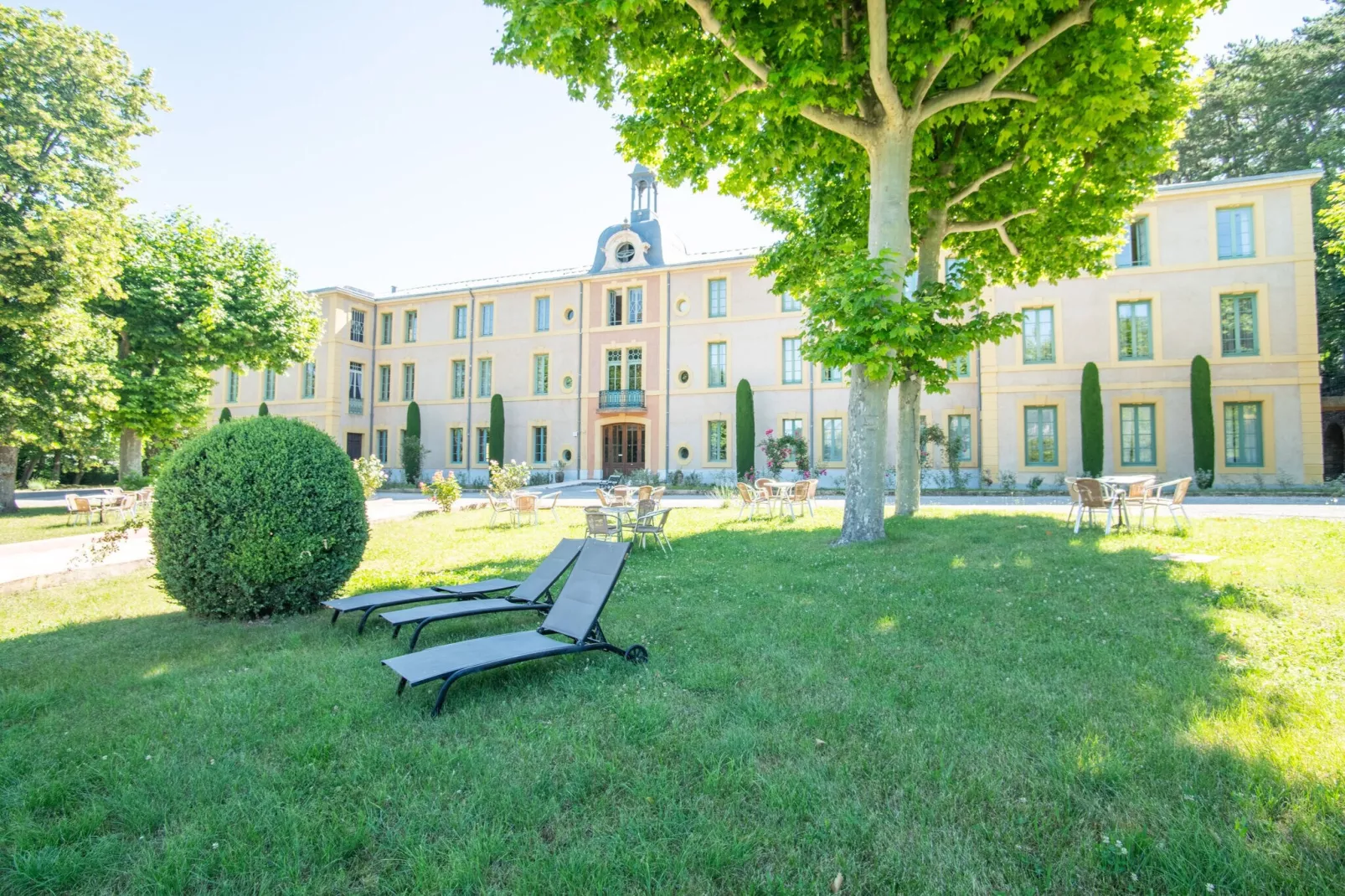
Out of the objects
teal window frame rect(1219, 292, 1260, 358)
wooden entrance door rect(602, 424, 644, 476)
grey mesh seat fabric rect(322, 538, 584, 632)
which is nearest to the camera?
grey mesh seat fabric rect(322, 538, 584, 632)

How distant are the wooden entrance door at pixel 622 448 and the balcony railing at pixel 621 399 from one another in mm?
867

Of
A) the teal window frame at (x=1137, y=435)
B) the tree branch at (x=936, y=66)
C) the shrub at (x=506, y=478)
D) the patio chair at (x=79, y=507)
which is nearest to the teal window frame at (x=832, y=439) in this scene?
the teal window frame at (x=1137, y=435)

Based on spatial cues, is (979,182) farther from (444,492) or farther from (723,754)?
(444,492)

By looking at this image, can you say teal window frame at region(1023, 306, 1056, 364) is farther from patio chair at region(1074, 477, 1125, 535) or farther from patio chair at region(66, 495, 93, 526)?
patio chair at region(66, 495, 93, 526)

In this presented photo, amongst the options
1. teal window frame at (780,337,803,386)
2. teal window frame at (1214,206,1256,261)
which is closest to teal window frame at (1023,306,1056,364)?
teal window frame at (1214,206,1256,261)

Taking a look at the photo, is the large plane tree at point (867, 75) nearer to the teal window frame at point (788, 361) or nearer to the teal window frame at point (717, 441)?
the teal window frame at point (788, 361)

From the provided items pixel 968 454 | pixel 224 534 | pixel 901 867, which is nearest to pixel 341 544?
pixel 224 534

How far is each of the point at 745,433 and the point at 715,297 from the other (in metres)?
6.03

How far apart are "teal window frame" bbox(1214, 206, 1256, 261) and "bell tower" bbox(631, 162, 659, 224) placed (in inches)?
795

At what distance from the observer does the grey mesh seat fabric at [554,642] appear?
343 cm

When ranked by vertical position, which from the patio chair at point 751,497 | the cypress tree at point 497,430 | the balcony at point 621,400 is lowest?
the patio chair at point 751,497

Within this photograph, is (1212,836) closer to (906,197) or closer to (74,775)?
(74,775)

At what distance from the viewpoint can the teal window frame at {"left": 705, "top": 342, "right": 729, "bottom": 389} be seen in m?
26.2

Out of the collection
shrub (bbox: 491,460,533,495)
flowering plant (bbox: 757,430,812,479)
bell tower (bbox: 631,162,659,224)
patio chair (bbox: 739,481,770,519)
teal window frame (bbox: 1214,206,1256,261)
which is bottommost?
patio chair (bbox: 739,481,770,519)
